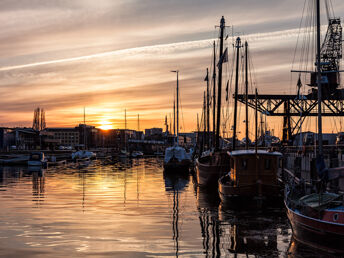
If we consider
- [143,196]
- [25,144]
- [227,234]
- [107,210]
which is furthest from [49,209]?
[25,144]

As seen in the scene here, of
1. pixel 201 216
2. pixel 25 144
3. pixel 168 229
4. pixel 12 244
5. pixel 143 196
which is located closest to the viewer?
pixel 12 244

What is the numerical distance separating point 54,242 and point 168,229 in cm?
612

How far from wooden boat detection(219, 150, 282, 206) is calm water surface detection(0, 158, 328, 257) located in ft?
4.70

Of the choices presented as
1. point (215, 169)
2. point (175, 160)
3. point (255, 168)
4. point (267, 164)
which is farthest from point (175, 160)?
point (267, 164)

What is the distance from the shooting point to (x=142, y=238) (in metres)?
21.9

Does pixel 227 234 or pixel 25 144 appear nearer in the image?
pixel 227 234

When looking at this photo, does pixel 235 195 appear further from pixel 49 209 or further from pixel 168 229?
pixel 49 209

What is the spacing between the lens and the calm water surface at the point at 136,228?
1942 centimetres

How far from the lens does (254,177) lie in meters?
32.6

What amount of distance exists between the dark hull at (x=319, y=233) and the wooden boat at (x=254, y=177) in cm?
1026

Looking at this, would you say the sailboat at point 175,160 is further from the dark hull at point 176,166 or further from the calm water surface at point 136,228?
the calm water surface at point 136,228

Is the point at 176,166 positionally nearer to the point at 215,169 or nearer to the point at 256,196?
the point at 215,169

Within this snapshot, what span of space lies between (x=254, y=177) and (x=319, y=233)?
1332 centimetres

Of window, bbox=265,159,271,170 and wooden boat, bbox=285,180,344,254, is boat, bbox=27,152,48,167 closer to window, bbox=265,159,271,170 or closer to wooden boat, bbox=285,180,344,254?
window, bbox=265,159,271,170
